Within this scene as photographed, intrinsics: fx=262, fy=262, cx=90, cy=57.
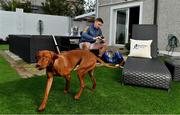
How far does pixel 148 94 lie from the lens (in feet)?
13.8

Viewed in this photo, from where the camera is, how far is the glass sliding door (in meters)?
12.5

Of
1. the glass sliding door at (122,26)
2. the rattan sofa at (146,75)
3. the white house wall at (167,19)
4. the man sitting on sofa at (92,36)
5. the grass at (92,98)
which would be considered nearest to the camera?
the grass at (92,98)

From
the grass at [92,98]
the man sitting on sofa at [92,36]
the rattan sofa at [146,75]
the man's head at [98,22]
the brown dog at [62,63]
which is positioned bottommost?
the grass at [92,98]

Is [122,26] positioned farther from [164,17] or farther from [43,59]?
[43,59]

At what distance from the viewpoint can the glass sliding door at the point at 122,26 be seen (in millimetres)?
12477

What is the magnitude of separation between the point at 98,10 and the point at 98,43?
815 cm

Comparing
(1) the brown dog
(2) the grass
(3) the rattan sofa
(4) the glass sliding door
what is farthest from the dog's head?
(4) the glass sliding door

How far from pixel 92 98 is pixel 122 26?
933 cm

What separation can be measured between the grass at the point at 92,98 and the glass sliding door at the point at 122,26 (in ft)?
25.2

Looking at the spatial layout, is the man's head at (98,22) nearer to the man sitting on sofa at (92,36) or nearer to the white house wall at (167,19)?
the man sitting on sofa at (92,36)

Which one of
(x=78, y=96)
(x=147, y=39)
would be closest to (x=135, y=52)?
(x=147, y=39)

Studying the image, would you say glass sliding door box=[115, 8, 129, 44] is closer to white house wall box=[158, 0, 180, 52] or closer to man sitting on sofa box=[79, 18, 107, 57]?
white house wall box=[158, 0, 180, 52]

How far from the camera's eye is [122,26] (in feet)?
42.2

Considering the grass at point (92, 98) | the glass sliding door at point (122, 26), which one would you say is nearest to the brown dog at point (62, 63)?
the grass at point (92, 98)
